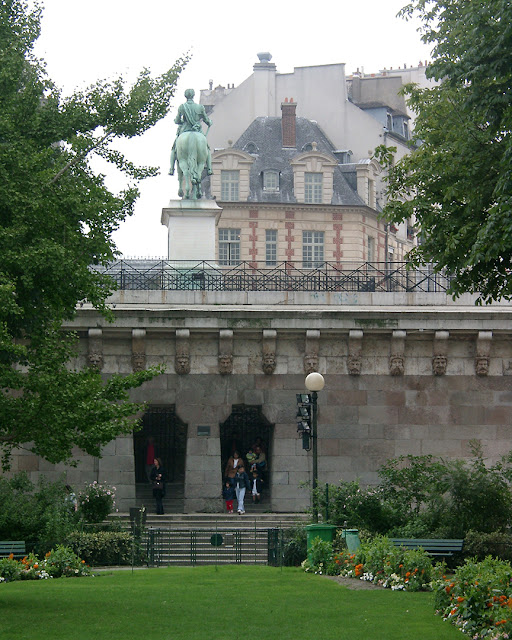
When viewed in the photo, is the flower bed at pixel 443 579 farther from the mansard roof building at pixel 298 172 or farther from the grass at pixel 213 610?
the mansard roof building at pixel 298 172

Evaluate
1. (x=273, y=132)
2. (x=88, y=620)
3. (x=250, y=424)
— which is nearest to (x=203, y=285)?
(x=250, y=424)

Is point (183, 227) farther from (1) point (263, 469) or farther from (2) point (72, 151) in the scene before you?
(2) point (72, 151)

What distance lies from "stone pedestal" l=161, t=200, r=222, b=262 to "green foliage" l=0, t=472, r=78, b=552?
11.3 metres

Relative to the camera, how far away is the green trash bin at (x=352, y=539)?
74.8 ft

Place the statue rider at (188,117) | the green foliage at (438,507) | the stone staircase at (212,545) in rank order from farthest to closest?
the statue rider at (188,117), the stone staircase at (212,545), the green foliage at (438,507)

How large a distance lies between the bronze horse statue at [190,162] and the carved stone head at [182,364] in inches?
313

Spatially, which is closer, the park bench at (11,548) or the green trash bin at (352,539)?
the green trash bin at (352,539)

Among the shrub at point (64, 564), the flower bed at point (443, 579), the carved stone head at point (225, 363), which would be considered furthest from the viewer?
the carved stone head at point (225, 363)

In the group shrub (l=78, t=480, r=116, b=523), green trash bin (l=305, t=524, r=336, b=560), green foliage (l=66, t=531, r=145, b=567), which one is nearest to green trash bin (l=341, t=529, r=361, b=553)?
green trash bin (l=305, t=524, r=336, b=560)

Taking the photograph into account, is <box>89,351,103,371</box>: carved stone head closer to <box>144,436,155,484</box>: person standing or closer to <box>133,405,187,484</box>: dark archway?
<box>144,436,155,484</box>: person standing

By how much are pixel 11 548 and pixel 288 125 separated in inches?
1943

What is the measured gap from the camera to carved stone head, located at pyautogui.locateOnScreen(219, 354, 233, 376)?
1250 inches

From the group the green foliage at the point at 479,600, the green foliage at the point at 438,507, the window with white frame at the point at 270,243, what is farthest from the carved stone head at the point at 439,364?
the window with white frame at the point at 270,243

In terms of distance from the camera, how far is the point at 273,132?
70938mm
